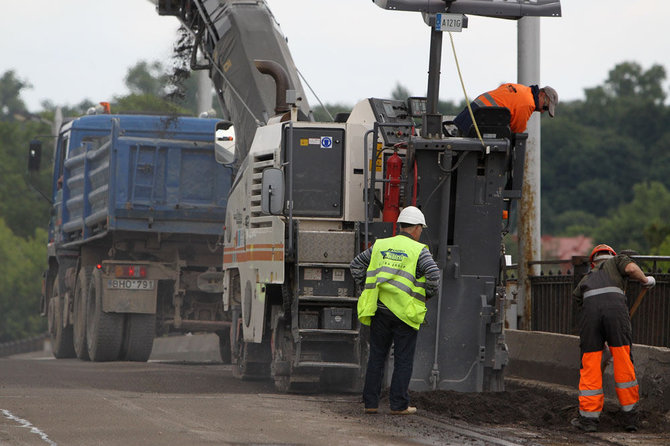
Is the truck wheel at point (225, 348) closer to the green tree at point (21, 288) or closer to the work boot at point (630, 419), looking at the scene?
the work boot at point (630, 419)

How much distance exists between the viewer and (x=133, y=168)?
17.9m

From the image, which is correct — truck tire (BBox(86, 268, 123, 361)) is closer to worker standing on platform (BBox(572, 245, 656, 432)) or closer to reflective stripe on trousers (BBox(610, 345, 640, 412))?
worker standing on platform (BBox(572, 245, 656, 432))

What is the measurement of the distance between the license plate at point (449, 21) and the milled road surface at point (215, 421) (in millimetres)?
3318

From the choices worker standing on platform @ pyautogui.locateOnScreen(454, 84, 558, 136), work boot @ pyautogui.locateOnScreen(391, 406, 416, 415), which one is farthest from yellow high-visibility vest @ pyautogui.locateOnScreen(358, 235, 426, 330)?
worker standing on platform @ pyautogui.locateOnScreen(454, 84, 558, 136)

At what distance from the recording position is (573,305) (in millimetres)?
13578

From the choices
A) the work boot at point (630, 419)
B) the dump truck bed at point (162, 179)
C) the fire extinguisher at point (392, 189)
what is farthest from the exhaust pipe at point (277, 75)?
the work boot at point (630, 419)

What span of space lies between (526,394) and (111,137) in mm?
8164

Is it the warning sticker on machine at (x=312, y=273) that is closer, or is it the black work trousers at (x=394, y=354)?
the black work trousers at (x=394, y=354)

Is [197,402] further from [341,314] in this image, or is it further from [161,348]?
[161,348]

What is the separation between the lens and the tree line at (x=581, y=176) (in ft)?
191

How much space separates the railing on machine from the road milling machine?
51.2 inches

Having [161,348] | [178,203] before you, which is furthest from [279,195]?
[161,348]

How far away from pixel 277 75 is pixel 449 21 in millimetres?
4007

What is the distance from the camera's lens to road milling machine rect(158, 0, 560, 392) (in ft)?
39.3
